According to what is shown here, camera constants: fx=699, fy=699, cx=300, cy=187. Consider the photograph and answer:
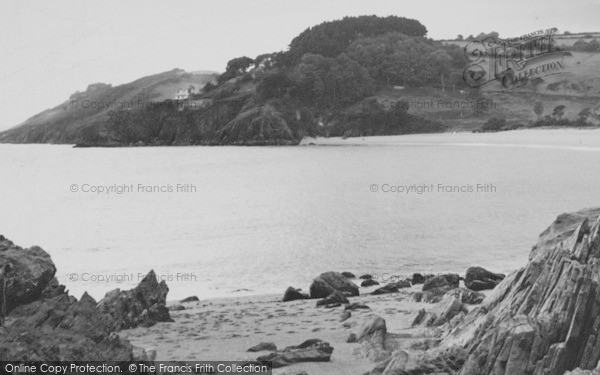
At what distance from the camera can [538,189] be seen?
2437 inches

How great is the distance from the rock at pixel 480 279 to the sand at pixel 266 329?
1.91 metres

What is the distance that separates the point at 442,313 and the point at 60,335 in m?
8.07

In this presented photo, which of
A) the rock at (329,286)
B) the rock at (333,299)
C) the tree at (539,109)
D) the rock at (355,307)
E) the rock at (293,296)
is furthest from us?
the tree at (539,109)

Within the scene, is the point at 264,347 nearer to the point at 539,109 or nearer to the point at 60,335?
the point at 60,335

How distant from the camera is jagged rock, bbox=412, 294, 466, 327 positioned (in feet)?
46.5

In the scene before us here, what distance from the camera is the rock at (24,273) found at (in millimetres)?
10531

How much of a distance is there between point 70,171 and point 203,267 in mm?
95197

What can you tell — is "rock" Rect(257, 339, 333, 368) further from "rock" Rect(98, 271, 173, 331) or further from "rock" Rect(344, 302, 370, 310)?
"rock" Rect(98, 271, 173, 331)

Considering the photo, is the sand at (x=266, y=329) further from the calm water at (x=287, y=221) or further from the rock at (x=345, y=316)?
the calm water at (x=287, y=221)

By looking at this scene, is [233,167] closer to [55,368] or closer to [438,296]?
[438,296]

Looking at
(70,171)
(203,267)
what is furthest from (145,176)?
(203,267)

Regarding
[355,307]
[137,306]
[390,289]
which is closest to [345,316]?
[355,307]

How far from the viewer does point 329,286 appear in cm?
2111

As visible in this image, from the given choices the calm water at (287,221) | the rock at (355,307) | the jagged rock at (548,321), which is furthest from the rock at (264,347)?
the calm water at (287,221)
